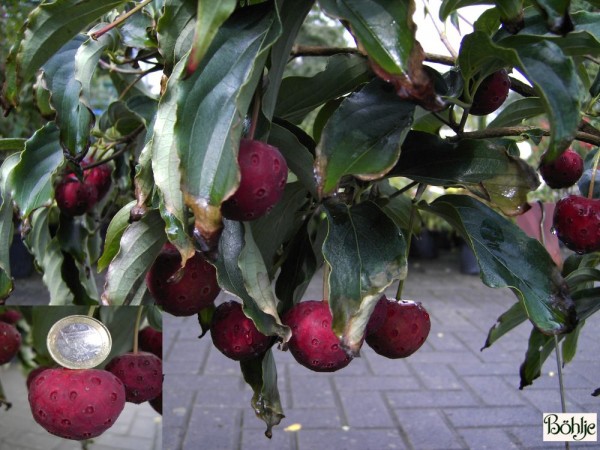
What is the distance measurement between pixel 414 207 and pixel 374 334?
0.14m

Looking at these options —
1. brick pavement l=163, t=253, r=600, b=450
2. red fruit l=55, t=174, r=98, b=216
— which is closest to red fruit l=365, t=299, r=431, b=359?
red fruit l=55, t=174, r=98, b=216

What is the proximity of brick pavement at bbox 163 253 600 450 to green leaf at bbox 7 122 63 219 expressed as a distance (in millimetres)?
1324

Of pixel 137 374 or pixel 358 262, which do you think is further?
pixel 137 374

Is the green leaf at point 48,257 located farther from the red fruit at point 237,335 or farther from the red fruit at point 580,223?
the red fruit at point 580,223

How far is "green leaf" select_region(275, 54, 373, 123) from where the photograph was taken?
27.9 inches

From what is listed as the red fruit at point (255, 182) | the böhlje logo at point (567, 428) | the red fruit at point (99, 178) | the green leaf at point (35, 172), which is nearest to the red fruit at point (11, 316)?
the green leaf at point (35, 172)

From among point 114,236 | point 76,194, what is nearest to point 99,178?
point 76,194

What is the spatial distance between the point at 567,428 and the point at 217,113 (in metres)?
0.75

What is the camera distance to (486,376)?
9.82 feet

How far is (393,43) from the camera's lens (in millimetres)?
490

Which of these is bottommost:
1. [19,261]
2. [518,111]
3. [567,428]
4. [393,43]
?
[19,261]

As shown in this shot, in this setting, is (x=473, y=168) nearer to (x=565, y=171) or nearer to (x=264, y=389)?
(x=565, y=171)

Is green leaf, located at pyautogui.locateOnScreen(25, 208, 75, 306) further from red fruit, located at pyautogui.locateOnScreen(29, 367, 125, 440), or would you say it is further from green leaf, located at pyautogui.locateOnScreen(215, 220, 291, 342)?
green leaf, located at pyautogui.locateOnScreen(215, 220, 291, 342)

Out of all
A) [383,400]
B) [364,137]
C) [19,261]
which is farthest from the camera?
[19,261]
